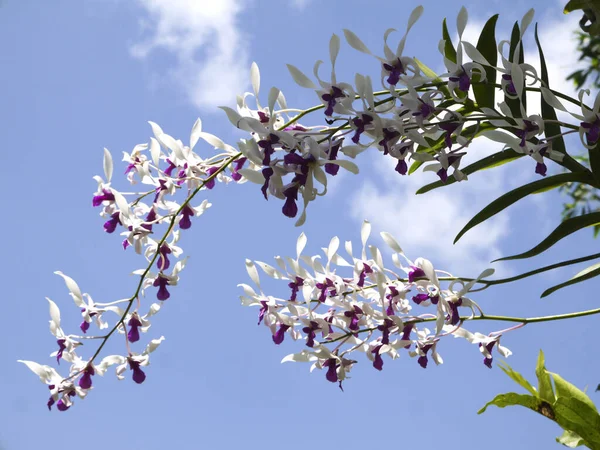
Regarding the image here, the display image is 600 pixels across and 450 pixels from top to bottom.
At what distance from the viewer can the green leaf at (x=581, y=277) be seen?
84 cm

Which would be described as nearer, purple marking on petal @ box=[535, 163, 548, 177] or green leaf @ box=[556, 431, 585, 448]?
purple marking on petal @ box=[535, 163, 548, 177]

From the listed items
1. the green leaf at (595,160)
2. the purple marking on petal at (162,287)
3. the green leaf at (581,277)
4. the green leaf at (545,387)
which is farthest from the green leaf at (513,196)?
the purple marking on petal at (162,287)

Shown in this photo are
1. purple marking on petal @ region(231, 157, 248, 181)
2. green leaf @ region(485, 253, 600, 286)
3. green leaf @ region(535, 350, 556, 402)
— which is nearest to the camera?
green leaf @ region(485, 253, 600, 286)

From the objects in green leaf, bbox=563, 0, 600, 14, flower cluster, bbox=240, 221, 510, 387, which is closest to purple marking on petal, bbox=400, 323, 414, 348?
flower cluster, bbox=240, 221, 510, 387

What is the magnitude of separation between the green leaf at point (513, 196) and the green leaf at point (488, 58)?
0.41 feet

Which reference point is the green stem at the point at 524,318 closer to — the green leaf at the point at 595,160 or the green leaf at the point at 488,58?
the green leaf at the point at 595,160

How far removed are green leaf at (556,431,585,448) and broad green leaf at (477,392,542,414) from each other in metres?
0.06

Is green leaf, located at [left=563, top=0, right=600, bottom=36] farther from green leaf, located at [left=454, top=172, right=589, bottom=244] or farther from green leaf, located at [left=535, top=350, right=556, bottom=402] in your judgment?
green leaf, located at [left=535, top=350, right=556, bottom=402]

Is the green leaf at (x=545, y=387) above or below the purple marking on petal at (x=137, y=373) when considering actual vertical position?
below

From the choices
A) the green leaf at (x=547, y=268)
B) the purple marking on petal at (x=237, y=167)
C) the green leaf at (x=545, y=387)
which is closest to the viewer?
the green leaf at (x=547, y=268)

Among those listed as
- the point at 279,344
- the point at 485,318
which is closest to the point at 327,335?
the point at 279,344

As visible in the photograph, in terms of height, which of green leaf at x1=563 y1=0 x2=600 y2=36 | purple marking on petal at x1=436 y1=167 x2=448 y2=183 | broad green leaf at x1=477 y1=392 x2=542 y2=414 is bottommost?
broad green leaf at x1=477 y1=392 x2=542 y2=414

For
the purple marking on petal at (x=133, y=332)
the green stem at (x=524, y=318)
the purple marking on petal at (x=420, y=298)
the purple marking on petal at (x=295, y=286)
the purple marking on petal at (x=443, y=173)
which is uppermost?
the purple marking on petal at (x=133, y=332)

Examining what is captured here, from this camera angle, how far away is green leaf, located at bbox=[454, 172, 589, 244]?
0.88 meters
